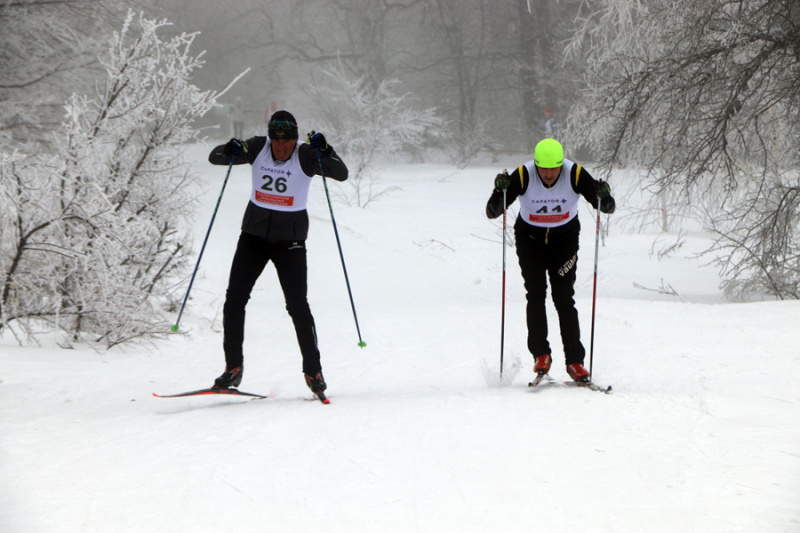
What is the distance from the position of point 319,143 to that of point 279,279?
3.28ft

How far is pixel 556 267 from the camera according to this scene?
557 centimetres

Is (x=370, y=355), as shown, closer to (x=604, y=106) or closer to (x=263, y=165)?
(x=263, y=165)

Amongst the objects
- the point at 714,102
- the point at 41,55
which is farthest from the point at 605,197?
the point at 41,55

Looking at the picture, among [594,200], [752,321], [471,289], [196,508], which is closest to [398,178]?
[471,289]

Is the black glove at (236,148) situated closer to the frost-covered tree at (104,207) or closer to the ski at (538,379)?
the frost-covered tree at (104,207)

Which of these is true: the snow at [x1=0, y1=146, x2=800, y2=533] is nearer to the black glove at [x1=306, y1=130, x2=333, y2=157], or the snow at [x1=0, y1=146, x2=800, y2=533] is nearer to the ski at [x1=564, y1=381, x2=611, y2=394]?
the ski at [x1=564, y1=381, x2=611, y2=394]

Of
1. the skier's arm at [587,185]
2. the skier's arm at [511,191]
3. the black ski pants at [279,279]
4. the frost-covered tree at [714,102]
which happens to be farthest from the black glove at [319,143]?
the frost-covered tree at [714,102]

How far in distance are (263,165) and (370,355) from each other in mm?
3564

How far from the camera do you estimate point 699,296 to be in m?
12.9

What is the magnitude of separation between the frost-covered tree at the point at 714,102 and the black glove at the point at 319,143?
5849mm

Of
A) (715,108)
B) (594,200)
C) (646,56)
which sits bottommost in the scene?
(594,200)

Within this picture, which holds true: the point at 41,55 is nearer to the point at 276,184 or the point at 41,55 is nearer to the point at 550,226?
the point at 276,184

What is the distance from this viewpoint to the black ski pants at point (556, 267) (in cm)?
553

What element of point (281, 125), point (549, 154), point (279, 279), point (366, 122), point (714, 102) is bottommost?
point (279, 279)
